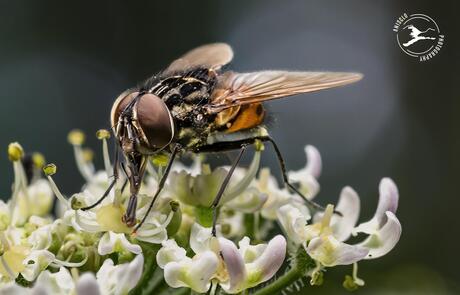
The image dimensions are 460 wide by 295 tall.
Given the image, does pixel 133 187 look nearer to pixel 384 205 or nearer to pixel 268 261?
pixel 268 261

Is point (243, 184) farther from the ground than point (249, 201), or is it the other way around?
point (243, 184)

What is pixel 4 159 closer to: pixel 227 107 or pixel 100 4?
pixel 100 4

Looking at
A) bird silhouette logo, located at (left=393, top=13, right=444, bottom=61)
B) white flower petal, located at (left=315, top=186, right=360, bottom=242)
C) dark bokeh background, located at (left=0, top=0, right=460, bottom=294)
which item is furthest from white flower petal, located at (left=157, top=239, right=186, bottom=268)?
dark bokeh background, located at (left=0, top=0, right=460, bottom=294)

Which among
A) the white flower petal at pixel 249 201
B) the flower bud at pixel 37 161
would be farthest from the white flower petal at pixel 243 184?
the flower bud at pixel 37 161

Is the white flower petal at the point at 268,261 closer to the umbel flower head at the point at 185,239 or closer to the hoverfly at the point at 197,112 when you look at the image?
the umbel flower head at the point at 185,239

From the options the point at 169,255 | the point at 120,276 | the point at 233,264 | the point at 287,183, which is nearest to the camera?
the point at 120,276

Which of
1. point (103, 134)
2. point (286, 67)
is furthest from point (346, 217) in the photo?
point (286, 67)
